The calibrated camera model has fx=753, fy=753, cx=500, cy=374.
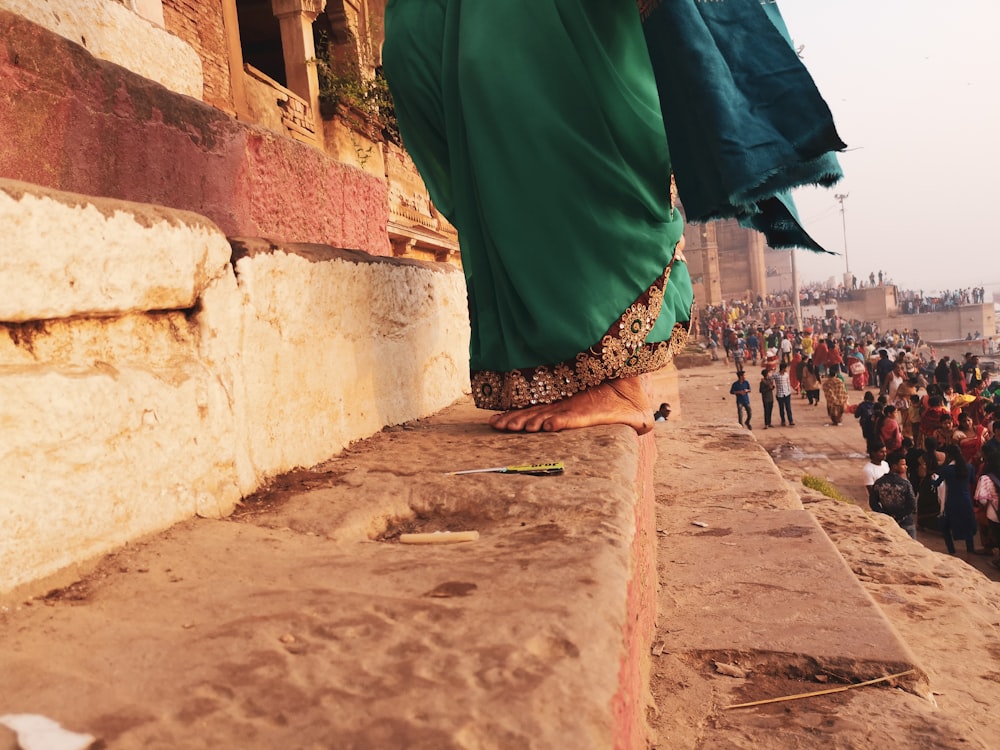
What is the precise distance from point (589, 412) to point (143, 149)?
1.28 meters

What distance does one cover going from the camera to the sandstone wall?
3.12 ft

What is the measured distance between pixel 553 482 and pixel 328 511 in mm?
429

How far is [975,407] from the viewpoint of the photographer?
1088 centimetres

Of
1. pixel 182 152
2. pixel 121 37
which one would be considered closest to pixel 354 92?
pixel 121 37

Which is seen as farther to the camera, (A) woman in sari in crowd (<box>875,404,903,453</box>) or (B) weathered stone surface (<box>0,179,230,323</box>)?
(A) woman in sari in crowd (<box>875,404,903,453</box>)

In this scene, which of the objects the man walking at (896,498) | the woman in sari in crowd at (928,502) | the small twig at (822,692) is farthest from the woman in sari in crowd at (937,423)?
the small twig at (822,692)

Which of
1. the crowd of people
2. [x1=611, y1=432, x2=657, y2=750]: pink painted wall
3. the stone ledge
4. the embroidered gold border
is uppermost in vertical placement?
the embroidered gold border

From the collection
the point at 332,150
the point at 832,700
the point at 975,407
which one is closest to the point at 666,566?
the point at 832,700

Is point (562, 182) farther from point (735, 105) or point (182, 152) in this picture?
point (182, 152)

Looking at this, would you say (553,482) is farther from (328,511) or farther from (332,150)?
(332,150)

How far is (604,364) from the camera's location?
6.88ft

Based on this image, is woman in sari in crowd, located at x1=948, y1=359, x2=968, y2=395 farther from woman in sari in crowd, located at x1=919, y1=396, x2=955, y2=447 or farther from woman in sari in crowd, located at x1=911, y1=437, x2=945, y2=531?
woman in sari in crowd, located at x1=911, y1=437, x2=945, y2=531

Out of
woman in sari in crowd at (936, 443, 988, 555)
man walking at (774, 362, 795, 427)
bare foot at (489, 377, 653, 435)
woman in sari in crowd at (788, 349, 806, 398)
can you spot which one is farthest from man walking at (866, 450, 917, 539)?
woman in sari in crowd at (788, 349, 806, 398)

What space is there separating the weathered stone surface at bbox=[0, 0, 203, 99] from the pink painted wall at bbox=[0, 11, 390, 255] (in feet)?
1.96
